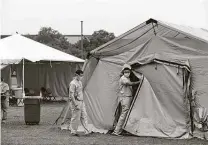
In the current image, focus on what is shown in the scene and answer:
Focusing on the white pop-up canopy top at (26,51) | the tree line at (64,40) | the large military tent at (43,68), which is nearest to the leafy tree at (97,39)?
the tree line at (64,40)

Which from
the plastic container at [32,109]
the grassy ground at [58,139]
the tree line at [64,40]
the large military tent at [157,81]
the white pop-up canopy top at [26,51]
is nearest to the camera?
the grassy ground at [58,139]

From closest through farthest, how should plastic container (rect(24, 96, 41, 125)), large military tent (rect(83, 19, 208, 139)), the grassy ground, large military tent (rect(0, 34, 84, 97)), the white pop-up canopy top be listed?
the grassy ground
large military tent (rect(83, 19, 208, 139))
plastic container (rect(24, 96, 41, 125))
the white pop-up canopy top
large military tent (rect(0, 34, 84, 97))

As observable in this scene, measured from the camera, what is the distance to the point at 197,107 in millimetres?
11125

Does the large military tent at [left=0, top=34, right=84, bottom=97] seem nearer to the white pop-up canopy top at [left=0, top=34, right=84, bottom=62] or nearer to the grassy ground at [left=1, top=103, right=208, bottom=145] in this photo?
the white pop-up canopy top at [left=0, top=34, right=84, bottom=62]

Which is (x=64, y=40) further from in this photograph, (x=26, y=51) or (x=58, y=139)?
(x=58, y=139)

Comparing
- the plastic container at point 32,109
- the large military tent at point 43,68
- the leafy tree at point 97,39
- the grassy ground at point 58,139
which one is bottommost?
the grassy ground at point 58,139

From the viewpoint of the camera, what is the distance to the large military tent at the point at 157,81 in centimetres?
1115

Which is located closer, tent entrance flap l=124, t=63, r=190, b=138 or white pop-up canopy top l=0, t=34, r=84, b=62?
tent entrance flap l=124, t=63, r=190, b=138

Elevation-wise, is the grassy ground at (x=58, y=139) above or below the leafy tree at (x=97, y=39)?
below

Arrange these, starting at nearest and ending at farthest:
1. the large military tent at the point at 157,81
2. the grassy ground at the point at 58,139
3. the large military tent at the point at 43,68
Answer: the grassy ground at the point at 58,139 < the large military tent at the point at 157,81 < the large military tent at the point at 43,68

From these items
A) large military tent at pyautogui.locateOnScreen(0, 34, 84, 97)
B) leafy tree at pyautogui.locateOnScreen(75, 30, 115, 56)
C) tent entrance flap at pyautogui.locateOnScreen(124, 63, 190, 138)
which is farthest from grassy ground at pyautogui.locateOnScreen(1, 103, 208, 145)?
leafy tree at pyautogui.locateOnScreen(75, 30, 115, 56)

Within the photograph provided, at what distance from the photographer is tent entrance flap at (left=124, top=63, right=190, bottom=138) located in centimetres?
1116

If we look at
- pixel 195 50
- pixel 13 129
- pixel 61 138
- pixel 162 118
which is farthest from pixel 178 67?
pixel 13 129

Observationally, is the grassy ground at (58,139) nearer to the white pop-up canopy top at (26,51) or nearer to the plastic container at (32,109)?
the plastic container at (32,109)
